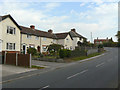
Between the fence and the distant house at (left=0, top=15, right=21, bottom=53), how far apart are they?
5.65 meters

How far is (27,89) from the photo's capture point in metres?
7.11

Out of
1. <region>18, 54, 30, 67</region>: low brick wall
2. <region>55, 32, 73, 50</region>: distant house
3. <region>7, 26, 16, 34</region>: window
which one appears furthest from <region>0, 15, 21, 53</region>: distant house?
<region>55, 32, 73, 50</region>: distant house

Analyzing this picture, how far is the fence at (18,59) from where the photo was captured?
54.2 ft

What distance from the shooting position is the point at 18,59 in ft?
57.1

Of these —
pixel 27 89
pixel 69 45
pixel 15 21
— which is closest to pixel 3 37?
pixel 15 21

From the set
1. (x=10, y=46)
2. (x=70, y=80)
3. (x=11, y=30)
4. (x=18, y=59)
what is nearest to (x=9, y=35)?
(x=11, y=30)

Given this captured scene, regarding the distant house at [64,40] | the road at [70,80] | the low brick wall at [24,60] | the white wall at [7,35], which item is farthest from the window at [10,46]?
the distant house at [64,40]

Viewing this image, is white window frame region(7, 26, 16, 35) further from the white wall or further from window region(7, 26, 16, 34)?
the white wall

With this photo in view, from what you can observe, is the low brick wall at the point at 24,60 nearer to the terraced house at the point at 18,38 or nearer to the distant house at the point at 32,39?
the terraced house at the point at 18,38

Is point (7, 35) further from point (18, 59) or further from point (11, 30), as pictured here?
point (18, 59)

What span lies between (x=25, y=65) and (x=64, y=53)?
29.2 ft

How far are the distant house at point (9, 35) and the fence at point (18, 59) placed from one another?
5.65 metres

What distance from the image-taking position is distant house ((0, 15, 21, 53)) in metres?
23.7

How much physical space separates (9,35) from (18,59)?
9.63 metres
